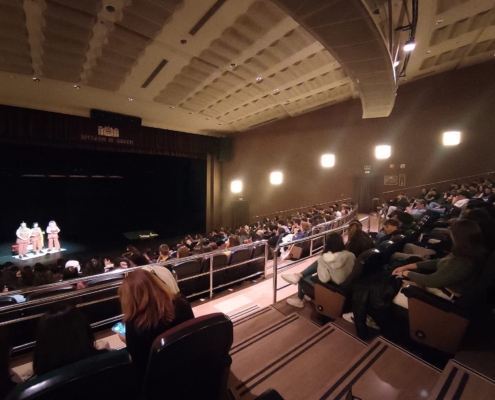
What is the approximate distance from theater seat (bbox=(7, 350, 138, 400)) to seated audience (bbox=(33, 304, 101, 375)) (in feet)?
1.97

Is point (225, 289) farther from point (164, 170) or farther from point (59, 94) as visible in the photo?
point (164, 170)

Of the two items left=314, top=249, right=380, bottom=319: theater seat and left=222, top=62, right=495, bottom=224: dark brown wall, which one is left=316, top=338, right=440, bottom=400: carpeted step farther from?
left=222, top=62, right=495, bottom=224: dark brown wall

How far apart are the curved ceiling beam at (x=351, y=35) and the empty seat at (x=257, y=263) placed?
3.34m

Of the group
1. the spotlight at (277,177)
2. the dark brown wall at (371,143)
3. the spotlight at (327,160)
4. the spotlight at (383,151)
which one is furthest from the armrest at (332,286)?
the spotlight at (277,177)

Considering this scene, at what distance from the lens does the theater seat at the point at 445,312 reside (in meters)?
1.89

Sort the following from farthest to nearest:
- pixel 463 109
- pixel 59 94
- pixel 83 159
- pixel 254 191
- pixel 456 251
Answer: pixel 254 191 < pixel 83 159 < pixel 463 109 < pixel 59 94 < pixel 456 251

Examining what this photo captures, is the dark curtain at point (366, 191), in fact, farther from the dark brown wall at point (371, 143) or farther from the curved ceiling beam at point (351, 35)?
the curved ceiling beam at point (351, 35)

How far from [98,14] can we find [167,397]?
5466mm

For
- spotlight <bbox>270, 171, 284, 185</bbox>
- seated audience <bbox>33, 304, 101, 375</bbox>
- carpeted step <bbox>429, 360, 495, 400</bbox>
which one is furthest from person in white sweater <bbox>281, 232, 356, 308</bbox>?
spotlight <bbox>270, 171, 284, 185</bbox>

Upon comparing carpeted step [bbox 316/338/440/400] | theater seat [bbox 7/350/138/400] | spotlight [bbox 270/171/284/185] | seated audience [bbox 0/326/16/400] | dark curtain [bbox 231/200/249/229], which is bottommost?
dark curtain [bbox 231/200/249/229]

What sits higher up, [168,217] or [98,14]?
[98,14]

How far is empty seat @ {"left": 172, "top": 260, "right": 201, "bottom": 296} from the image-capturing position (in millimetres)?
3484

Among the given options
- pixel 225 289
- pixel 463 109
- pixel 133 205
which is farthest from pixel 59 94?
pixel 463 109

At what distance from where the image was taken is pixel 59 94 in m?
7.58
